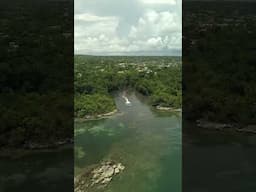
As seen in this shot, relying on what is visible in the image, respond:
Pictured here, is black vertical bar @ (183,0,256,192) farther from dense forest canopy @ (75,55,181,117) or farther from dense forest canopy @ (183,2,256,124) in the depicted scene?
dense forest canopy @ (75,55,181,117)

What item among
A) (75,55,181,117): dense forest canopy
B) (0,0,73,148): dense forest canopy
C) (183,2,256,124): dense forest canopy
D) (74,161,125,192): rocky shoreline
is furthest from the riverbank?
(183,2,256,124): dense forest canopy

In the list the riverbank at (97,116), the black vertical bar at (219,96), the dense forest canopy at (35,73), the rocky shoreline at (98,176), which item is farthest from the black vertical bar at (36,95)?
the black vertical bar at (219,96)

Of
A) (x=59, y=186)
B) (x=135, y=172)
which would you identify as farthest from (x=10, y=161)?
(x=135, y=172)

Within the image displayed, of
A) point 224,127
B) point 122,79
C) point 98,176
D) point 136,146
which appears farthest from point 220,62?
point 98,176

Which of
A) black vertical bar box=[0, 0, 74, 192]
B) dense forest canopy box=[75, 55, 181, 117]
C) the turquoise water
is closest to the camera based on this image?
black vertical bar box=[0, 0, 74, 192]

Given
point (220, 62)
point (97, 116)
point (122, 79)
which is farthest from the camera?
point (122, 79)

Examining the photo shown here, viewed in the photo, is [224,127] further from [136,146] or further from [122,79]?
[122,79]

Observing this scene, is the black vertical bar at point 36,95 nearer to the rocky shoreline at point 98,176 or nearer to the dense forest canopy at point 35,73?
the dense forest canopy at point 35,73
